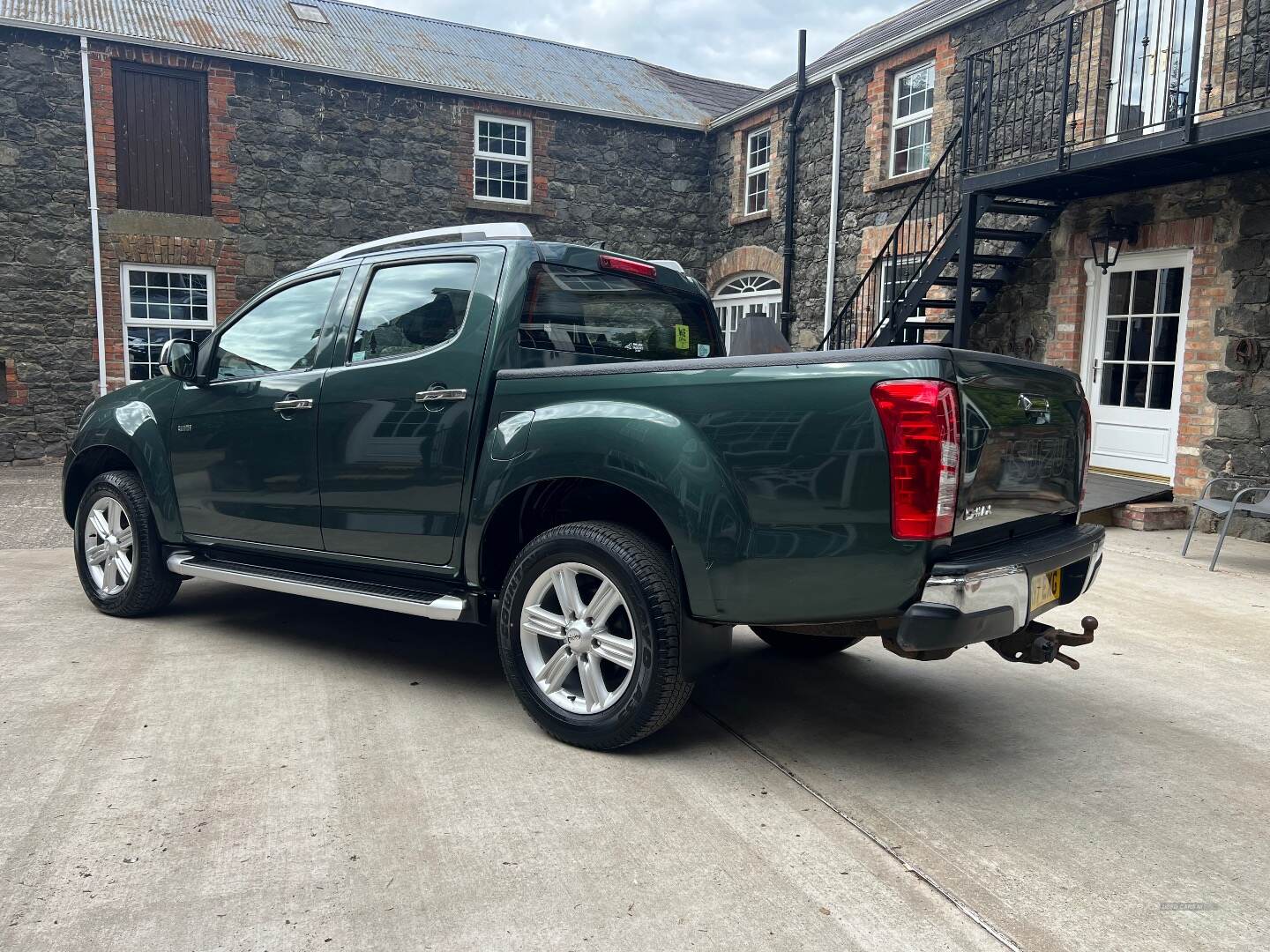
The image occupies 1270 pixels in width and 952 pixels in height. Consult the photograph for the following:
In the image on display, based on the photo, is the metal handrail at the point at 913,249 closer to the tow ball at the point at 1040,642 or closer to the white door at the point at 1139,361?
the white door at the point at 1139,361

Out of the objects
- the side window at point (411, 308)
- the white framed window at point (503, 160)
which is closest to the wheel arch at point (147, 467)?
the side window at point (411, 308)

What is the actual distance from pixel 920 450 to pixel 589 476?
1.10 m

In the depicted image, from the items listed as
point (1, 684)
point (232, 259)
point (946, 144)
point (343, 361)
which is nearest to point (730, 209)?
point (946, 144)

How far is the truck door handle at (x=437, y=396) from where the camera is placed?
12.1 feet

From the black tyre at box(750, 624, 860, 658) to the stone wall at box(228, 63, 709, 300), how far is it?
37.2 ft

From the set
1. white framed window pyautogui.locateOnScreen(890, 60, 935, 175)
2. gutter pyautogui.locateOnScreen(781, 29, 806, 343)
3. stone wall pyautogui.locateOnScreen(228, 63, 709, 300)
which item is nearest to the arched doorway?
gutter pyautogui.locateOnScreen(781, 29, 806, 343)

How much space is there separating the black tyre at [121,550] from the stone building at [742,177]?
7.39 meters

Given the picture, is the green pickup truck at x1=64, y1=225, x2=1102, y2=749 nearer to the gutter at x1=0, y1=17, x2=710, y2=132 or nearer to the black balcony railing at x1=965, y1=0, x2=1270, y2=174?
the black balcony railing at x1=965, y1=0, x2=1270, y2=174

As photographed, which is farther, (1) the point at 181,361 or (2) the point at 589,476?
(1) the point at 181,361

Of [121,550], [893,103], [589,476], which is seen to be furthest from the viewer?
[893,103]

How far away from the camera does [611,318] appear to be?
417 centimetres

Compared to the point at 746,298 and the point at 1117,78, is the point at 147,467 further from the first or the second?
the point at 746,298

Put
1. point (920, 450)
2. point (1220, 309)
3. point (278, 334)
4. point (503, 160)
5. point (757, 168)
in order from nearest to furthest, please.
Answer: point (920, 450) → point (278, 334) → point (1220, 309) → point (503, 160) → point (757, 168)

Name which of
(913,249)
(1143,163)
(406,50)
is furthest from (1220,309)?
(406,50)
